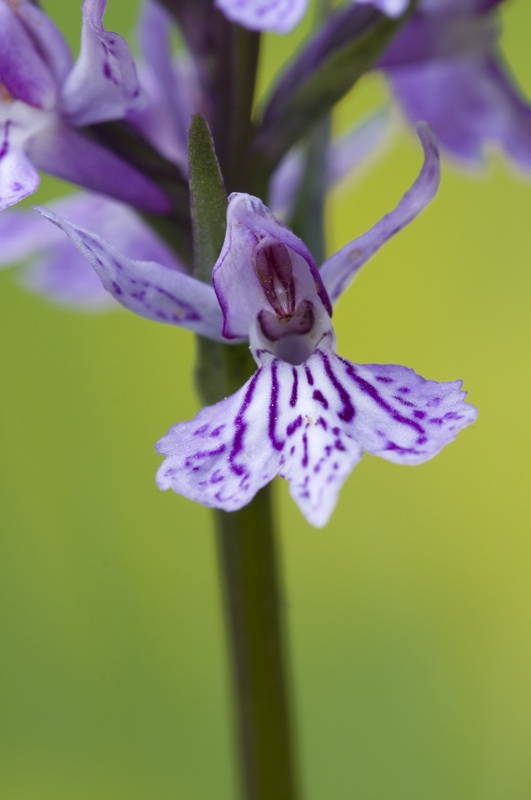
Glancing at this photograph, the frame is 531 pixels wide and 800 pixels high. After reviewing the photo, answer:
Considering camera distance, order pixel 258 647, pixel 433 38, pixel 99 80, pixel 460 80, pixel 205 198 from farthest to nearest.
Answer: pixel 460 80
pixel 433 38
pixel 258 647
pixel 99 80
pixel 205 198

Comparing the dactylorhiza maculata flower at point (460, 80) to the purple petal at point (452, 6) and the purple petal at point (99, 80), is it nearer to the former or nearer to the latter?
the purple petal at point (452, 6)

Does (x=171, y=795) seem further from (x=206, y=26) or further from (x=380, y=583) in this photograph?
(x=206, y=26)

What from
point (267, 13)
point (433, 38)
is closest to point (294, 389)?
point (267, 13)

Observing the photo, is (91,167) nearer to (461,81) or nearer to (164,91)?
(164,91)

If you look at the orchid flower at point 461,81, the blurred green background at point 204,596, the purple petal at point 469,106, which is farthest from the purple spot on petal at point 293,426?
the blurred green background at point 204,596

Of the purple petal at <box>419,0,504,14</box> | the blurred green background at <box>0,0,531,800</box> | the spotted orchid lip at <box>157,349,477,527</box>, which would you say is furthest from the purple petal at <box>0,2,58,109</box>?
the blurred green background at <box>0,0,531,800</box>

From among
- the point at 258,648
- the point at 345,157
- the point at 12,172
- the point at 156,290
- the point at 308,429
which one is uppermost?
the point at 345,157
